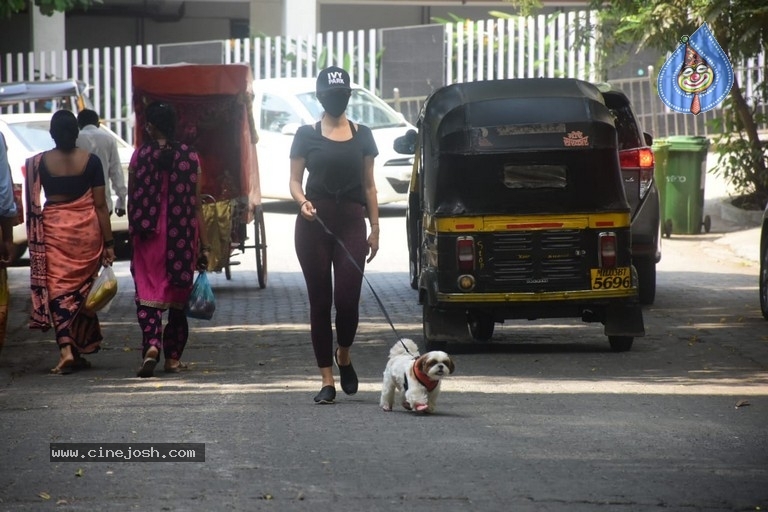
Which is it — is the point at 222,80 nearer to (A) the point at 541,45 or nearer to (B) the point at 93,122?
(B) the point at 93,122

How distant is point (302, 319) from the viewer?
540 inches

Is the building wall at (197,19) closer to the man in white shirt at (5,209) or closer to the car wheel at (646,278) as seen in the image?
the car wheel at (646,278)

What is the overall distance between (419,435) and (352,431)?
367mm

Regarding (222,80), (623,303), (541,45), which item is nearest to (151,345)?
(623,303)

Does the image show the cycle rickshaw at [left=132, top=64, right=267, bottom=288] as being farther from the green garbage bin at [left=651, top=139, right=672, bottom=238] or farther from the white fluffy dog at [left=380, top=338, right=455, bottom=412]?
the white fluffy dog at [left=380, top=338, right=455, bottom=412]

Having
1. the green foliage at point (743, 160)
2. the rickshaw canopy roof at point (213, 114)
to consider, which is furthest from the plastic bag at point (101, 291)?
the green foliage at point (743, 160)

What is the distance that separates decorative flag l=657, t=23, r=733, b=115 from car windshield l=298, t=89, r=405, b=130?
21.0ft

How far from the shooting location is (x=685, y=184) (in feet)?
67.3

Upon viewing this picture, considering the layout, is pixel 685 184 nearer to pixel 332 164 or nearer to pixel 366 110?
pixel 366 110

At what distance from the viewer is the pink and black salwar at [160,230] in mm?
10297

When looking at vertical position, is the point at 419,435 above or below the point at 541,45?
below

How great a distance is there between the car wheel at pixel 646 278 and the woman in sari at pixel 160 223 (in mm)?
5111

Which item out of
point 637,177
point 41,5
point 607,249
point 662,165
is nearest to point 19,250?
point 41,5

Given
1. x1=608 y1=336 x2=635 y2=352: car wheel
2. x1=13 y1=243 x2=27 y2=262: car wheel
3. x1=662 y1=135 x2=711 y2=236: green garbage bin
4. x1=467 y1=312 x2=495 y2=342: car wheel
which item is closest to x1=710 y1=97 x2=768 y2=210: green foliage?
x1=662 y1=135 x2=711 y2=236: green garbage bin
